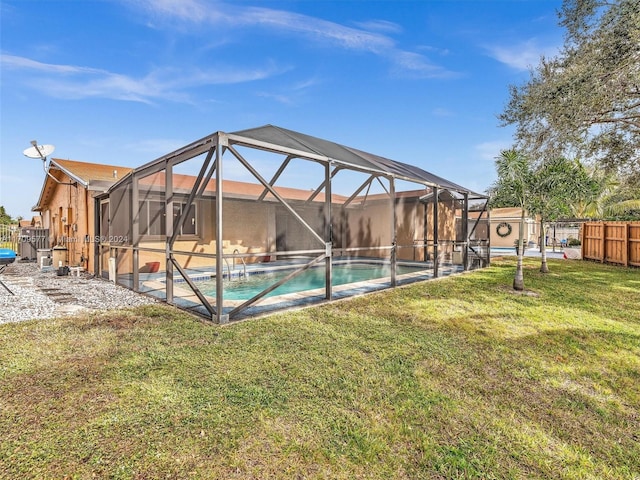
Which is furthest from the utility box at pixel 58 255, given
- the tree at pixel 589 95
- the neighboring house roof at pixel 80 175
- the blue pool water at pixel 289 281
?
the tree at pixel 589 95

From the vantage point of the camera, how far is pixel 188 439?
7.36 feet

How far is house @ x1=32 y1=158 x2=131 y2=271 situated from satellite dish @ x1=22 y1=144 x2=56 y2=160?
1.43ft

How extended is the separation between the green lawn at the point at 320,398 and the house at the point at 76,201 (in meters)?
6.55

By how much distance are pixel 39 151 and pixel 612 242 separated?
21617mm

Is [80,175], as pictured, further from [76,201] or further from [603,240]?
[603,240]

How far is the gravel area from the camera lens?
5590mm

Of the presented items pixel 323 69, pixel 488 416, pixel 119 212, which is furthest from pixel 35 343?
pixel 323 69

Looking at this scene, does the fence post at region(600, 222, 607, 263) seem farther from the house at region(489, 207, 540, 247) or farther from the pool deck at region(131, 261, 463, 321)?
the house at region(489, 207, 540, 247)

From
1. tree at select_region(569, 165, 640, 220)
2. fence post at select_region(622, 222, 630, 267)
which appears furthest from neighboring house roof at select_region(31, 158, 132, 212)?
tree at select_region(569, 165, 640, 220)

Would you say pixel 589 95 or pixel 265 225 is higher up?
pixel 589 95

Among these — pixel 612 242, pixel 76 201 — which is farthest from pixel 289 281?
pixel 612 242

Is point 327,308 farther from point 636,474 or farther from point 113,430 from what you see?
point 636,474

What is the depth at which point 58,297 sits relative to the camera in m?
6.84

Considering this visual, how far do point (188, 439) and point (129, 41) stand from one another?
513 inches
